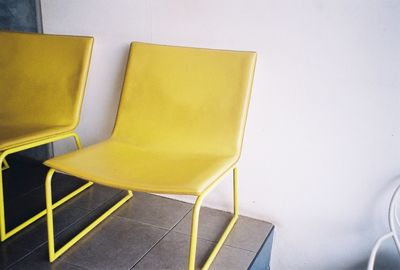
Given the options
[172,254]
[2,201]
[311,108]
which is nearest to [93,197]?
[2,201]

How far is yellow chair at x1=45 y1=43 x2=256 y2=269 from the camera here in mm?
1310

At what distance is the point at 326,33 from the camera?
1.35 m

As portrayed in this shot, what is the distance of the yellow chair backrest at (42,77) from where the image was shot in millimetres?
1678

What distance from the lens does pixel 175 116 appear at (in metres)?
1.54

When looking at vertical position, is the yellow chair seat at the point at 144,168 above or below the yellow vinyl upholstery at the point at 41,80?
below

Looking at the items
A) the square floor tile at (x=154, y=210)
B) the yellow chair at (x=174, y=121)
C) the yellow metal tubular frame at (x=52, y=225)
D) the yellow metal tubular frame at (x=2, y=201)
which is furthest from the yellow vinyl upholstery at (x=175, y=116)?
the square floor tile at (x=154, y=210)

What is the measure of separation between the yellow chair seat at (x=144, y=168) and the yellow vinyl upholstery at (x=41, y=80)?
328mm

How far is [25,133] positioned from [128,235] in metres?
0.62

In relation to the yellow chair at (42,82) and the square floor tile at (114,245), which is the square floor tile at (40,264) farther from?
the yellow chair at (42,82)

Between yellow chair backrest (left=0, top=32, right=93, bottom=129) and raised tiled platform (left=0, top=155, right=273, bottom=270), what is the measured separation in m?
0.42

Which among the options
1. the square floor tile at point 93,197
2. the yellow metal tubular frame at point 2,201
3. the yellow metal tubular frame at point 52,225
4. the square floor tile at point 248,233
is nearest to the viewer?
the yellow metal tubular frame at point 52,225

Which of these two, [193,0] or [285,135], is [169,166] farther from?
[193,0]

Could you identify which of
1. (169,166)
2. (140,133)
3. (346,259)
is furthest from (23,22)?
(346,259)

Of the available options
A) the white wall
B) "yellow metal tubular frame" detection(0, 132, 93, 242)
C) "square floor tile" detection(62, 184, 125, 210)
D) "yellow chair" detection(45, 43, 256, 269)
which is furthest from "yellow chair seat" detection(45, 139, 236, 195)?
"square floor tile" detection(62, 184, 125, 210)
